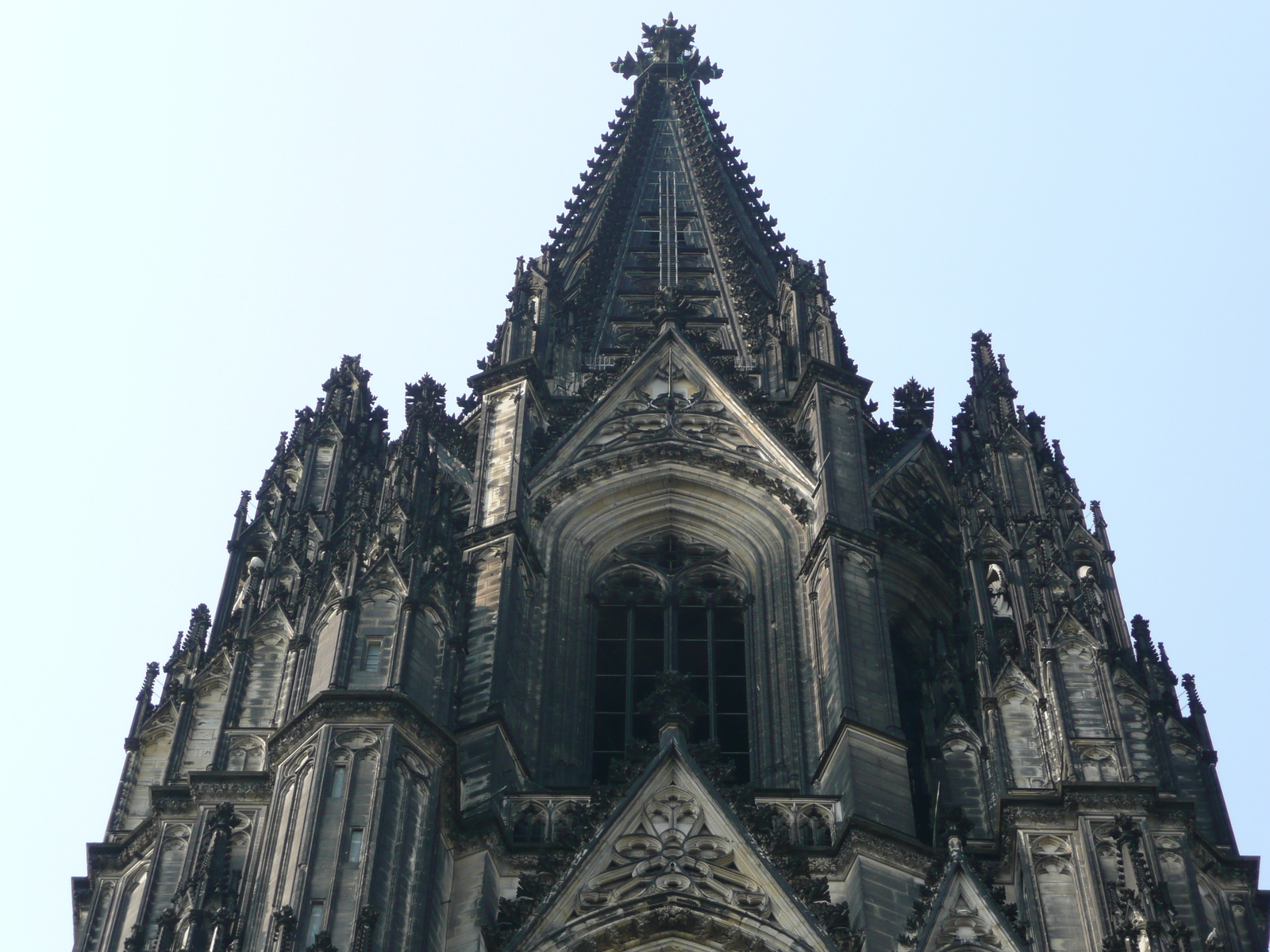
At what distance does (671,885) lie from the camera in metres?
30.1

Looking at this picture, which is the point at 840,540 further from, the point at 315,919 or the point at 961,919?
the point at 315,919

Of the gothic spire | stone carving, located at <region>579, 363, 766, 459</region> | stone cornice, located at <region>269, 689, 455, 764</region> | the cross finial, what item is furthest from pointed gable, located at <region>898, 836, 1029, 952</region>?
the cross finial

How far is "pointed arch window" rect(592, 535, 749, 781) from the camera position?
3575 centimetres

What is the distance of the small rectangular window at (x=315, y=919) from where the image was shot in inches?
1070

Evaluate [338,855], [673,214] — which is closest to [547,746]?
[338,855]

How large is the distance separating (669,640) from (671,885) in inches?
298

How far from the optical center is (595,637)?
3734 cm

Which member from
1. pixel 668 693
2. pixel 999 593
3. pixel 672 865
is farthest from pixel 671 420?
pixel 672 865

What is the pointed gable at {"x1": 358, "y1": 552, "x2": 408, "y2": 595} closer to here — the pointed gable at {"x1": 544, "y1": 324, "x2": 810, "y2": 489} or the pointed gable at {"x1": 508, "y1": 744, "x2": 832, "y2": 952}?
the pointed gable at {"x1": 508, "y1": 744, "x2": 832, "y2": 952}

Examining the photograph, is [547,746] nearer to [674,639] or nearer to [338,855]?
[674,639]

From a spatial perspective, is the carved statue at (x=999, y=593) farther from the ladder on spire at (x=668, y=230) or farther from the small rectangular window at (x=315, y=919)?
the ladder on spire at (x=668, y=230)

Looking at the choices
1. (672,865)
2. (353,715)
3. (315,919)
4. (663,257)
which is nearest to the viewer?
(315,919)

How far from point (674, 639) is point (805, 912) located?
8.17m

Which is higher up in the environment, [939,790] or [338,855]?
[939,790]
